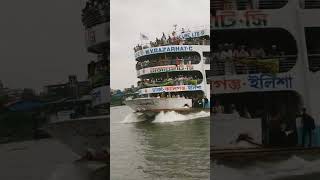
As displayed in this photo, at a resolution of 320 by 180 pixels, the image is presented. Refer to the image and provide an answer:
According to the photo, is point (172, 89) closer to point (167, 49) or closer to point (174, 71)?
point (174, 71)

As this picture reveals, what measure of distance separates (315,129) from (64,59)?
8.75ft

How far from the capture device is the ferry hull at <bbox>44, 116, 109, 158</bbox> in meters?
4.68

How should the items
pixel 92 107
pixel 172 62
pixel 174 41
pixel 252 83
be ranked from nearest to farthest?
pixel 92 107, pixel 252 83, pixel 174 41, pixel 172 62

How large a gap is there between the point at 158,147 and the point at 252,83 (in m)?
1.19

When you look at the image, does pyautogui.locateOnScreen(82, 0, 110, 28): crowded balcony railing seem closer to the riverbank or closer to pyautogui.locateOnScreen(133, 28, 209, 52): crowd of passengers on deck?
pyautogui.locateOnScreen(133, 28, 209, 52): crowd of passengers on deck

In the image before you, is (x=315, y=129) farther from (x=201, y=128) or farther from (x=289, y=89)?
(x=201, y=128)

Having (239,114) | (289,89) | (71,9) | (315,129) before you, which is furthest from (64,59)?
(315,129)

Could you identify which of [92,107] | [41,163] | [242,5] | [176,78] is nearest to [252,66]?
[242,5]

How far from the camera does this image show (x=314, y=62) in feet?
16.5

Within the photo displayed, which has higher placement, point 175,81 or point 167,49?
point 167,49

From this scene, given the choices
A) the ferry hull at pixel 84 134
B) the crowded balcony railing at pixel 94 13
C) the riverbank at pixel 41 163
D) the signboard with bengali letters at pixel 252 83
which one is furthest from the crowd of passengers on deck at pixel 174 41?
the riverbank at pixel 41 163

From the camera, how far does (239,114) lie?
496 centimetres

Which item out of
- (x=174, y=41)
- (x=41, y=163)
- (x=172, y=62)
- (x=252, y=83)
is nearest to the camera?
(x=41, y=163)

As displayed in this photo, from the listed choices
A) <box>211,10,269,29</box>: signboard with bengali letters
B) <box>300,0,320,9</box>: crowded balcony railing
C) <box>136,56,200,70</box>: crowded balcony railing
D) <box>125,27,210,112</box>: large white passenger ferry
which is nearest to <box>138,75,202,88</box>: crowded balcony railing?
<box>125,27,210,112</box>: large white passenger ferry
